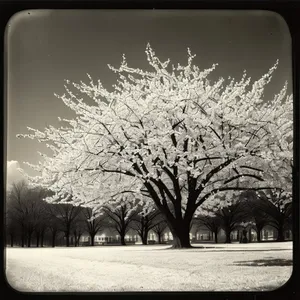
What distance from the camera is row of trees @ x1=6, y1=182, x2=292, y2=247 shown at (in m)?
2.54

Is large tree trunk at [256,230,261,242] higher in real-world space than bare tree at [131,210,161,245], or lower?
lower

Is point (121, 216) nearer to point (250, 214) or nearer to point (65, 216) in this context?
point (65, 216)

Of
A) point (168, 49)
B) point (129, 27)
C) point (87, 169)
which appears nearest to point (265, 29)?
point (168, 49)

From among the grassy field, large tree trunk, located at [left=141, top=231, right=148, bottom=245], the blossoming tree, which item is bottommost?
the grassy field

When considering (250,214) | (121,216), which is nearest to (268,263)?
(250,214)

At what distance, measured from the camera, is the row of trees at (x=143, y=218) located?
2.54 metres

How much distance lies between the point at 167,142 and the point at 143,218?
0.37m

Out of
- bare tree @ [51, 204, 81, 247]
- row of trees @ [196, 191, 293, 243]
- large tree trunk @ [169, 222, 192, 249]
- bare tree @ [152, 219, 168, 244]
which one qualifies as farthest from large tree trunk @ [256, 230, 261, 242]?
bare tree @ [51, 204, 81, 247]

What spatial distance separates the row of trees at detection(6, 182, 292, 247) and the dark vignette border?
0.10 metres

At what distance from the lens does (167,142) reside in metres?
2.60

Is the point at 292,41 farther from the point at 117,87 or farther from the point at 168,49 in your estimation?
the point at 117,87

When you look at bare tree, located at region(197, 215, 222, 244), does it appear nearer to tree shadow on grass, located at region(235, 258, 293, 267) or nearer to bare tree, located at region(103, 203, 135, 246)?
tree shadow on grass, located at region(235, 258, 293, 267)

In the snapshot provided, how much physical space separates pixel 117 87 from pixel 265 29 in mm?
720

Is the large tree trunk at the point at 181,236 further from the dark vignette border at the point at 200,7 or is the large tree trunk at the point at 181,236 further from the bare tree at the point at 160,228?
the dark vignette border at the point at 200,7
